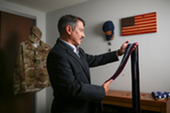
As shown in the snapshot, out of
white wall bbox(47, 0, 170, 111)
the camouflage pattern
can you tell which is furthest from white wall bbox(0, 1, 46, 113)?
white wall bbox(47, 0, 170, 111)

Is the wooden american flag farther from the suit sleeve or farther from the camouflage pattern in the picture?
the camouflage pattern

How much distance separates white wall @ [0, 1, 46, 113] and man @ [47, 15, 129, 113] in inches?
82.9

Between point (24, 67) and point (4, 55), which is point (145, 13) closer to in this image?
point (24, 67)

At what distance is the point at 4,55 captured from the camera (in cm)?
276

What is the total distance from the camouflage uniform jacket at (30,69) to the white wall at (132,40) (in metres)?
0.89

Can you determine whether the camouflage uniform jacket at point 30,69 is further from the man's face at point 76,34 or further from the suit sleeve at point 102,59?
the man's face at point 76,34

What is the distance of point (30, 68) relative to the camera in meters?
2.56

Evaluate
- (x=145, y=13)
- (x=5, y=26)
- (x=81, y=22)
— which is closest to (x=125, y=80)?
(x=145, y=13)

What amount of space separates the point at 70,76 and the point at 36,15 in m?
2.79

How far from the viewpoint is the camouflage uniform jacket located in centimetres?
244

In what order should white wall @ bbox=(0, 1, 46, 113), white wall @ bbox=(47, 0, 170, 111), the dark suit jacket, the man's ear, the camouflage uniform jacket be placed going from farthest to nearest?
white wall @ bbox=(0, 1, 46, 113), the camouflage uniform jacket, white wall @ bbox=(47, 0, 170, 111), the man's ear, the dark suit jacket

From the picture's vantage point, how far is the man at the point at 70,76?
101cm

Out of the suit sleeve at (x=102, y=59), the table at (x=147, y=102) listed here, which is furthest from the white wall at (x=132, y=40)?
the suit sleeve at (x=102, y=59)

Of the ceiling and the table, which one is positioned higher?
the ceiling
